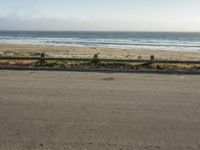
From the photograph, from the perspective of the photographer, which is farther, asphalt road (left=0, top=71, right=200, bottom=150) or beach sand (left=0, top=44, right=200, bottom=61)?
beach sand (left=0, top=44, right=200, bottom=61)

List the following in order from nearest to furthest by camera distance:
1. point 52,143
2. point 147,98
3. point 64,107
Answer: point 52,143 → point 64,107 → point 147,98

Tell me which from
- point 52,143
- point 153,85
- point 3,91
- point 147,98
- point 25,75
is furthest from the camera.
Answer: point 25,75

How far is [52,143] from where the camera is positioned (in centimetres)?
580

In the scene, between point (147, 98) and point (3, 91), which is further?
point (3, 91)

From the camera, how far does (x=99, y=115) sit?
301 inches

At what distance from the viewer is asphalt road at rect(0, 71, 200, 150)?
19.4 feet

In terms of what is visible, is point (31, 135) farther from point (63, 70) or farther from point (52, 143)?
point (63, 70)

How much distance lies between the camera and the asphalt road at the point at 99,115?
5898mm

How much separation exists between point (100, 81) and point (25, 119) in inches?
232

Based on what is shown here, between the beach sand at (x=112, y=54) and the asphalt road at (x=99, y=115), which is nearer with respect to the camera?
the asphalt road at (x=99, y=115)

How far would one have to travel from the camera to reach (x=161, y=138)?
6129mm

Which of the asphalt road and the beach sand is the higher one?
the asphalt road

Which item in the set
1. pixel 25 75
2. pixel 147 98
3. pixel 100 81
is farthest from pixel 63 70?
pixel 147 98

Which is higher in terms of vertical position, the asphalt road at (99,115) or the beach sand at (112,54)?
the asphalt road at (99,115)
